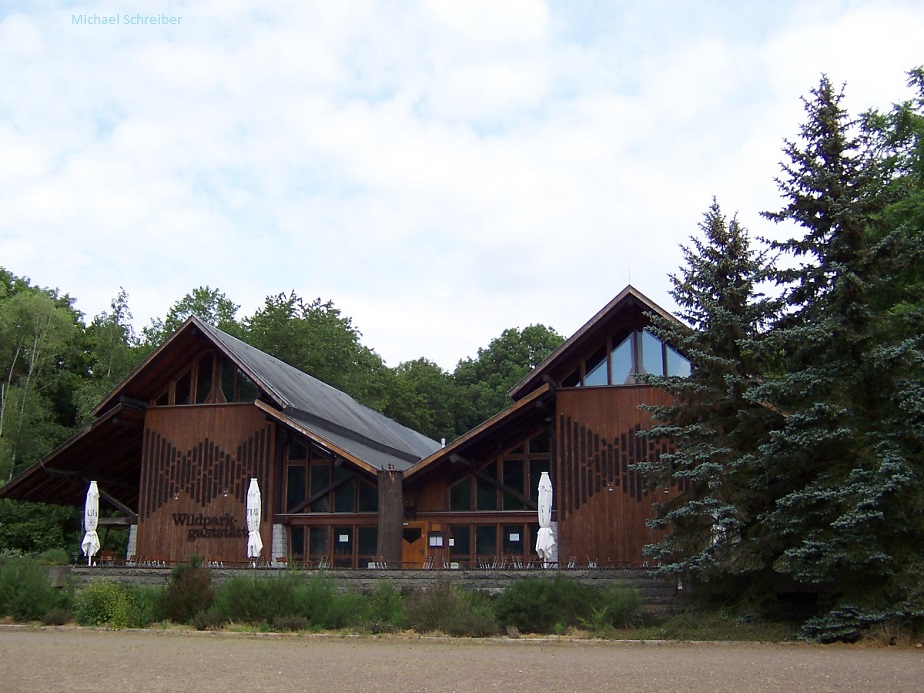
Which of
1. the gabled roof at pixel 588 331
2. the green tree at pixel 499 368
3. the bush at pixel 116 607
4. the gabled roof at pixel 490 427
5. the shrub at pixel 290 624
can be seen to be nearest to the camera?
the shrub at pixel 290 624

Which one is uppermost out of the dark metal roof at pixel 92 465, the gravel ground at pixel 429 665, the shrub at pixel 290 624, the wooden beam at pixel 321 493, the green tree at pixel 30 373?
the green tree at pixel 30 373

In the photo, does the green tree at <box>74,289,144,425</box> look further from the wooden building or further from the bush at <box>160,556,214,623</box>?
the bush at <box>160,556,214,623</box>

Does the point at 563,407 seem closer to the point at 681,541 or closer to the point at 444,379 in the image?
the point at 681,541

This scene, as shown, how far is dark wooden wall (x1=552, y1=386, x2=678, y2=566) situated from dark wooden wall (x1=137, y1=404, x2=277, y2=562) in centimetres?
782

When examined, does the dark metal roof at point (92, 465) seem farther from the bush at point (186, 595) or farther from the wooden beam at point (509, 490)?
the wooden beam at point (509, 490)

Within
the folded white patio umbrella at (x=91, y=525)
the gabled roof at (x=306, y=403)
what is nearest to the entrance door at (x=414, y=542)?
the gabled roof at (x=306, y=403)

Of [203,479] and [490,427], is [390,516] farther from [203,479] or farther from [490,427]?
[203,479]

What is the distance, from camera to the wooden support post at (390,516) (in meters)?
22.8

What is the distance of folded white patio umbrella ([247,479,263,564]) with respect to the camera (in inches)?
920

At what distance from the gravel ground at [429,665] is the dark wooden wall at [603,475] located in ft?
21.4

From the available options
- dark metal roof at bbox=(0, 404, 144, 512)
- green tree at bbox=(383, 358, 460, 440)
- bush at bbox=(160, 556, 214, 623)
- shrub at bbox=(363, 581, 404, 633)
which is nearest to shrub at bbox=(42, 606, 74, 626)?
bush at bbox=(160, 556, 214, 623)

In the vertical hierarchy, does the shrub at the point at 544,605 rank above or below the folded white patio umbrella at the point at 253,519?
below

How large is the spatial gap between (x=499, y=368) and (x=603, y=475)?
39510mm

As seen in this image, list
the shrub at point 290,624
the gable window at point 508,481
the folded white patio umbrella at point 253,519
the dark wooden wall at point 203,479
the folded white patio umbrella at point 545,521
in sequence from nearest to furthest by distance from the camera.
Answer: the shrub at point 290,624 < the folded white patio umbrella at point 545,521 < the folded white patio umbrella at point 253,519 < the gable window at point 508,481 < the dark wooden wall at point 203,479
